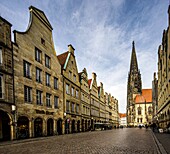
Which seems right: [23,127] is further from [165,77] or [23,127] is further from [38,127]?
[165,77]

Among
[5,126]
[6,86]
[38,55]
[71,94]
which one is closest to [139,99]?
[71,94]

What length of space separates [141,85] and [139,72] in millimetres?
7828

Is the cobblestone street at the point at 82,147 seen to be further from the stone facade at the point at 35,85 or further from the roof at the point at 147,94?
the roof at the point at 147,94

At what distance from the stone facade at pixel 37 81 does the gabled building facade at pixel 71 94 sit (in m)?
1.69

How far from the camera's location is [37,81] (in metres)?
23.2

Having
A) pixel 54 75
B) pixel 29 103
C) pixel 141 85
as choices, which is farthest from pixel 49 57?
pixel 141 85

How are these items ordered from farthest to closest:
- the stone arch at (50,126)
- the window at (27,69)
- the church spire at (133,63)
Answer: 1. the church spire at (133,63)
2. the stone arch at (50,126)
3. the window at (27,69)

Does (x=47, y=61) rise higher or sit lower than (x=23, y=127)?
higher

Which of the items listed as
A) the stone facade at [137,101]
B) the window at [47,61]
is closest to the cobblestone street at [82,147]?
the window at [47,61]

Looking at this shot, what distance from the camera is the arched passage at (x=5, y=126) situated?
17755 millimetres

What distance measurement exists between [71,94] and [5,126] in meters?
16.4

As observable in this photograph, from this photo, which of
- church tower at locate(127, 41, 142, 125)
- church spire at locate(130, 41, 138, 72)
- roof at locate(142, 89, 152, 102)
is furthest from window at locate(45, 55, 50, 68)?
church spire at locate(130, 41, 138, 72)

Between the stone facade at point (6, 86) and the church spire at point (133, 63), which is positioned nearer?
the stone facade at point (6, 86)

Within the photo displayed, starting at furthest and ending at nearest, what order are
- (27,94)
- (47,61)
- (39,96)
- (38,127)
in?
(47,61)
(39,96)
(38,127)
(27,94)
